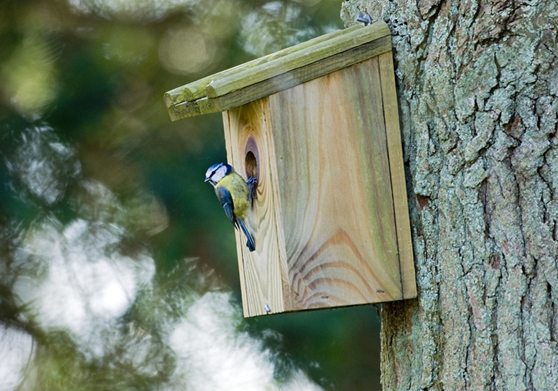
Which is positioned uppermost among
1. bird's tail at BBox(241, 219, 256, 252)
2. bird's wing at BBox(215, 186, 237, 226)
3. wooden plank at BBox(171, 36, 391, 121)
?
wooden plank at BBox(171, 36, 391, 121)

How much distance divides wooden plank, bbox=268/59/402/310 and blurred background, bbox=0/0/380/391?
1719mm

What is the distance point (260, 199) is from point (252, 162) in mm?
139

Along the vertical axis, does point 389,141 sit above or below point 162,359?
above

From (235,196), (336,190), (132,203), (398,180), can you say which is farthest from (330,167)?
(132,203)

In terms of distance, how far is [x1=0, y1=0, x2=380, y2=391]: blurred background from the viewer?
351 centimetres

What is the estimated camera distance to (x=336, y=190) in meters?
1.90

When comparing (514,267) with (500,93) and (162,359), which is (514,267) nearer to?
(500,93)

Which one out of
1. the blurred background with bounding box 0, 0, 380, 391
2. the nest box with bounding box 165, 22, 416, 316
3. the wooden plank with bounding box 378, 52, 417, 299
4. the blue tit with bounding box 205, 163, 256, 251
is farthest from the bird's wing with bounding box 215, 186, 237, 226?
the blurred background with bounding box 0, 0, 380, 391

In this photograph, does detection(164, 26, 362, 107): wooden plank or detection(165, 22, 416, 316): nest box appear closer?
detection(165, 22, 416, 316): nest box

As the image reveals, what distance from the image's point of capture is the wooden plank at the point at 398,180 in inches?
75.9

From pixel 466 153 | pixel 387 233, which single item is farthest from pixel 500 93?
pixel 387 233

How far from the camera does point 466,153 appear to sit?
1.82 m

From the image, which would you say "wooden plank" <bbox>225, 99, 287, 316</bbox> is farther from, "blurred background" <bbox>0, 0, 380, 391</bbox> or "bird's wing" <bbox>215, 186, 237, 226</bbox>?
"blurred background" <bbox>0, 0, 380, 391</bbox>

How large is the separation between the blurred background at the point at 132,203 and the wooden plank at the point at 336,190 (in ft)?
5.64
